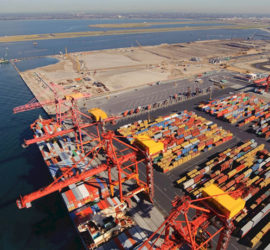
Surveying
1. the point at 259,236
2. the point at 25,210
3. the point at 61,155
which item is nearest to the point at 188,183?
the point at 259,236

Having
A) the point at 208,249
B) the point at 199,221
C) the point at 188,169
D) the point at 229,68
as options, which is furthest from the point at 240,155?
the point at 229,68

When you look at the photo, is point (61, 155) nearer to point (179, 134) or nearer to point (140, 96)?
point (179, 134)

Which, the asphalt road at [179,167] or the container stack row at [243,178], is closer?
the container stack row at [243,178]

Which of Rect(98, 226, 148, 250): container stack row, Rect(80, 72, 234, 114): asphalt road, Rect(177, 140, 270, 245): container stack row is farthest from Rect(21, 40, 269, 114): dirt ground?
Rect(98, 226, 148, 250): container stack row

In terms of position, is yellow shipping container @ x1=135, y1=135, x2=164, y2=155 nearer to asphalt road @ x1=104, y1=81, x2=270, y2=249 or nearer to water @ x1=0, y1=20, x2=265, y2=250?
asphalt road @ x1=104, y1=81, x2=270, y2=249

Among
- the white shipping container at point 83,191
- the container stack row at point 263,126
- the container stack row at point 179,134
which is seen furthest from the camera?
the container stack row at point 263,126

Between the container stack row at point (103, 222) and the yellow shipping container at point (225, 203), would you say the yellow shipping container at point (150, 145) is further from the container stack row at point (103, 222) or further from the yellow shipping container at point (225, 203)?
the yellow shipping container at point (225, 203)

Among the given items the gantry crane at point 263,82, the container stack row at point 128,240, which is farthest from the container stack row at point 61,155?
the gantry crane at point 263,82
